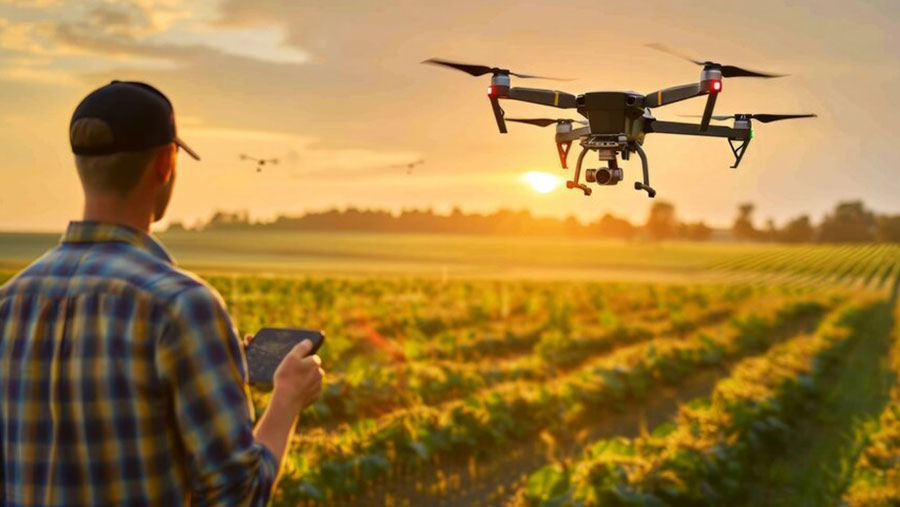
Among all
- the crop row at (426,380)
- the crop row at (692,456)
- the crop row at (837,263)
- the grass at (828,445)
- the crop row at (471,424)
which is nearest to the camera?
the crop row at (692,456)

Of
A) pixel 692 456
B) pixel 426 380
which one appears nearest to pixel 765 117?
pixel 692 456

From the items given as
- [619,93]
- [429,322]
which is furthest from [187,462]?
[429,322]

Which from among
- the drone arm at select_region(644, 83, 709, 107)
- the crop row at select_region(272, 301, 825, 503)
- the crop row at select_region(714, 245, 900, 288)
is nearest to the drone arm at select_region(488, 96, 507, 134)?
the drone arm at select_region(644, 83, 709, 107)

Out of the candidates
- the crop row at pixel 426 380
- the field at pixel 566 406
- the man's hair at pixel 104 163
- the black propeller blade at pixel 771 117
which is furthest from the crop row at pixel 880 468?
the man's hair at pixel 104 163

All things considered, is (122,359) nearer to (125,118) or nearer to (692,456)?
(125,118)

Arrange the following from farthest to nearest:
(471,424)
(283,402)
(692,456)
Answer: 1. (471,424)
2. (692,456)
3. (283,402)

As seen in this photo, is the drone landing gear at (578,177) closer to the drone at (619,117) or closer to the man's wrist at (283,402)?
the drone at (619,117)
